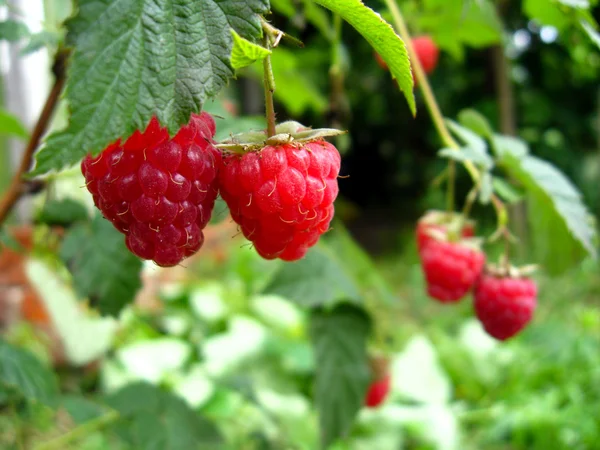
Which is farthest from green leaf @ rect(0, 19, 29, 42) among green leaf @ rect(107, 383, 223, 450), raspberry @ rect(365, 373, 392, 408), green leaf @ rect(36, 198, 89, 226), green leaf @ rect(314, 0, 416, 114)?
raspberry @ rect(365, 373, 392, 408)

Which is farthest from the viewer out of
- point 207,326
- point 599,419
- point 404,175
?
point 404,175

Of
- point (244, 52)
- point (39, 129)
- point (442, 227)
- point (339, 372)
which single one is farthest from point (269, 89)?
point (339, 372)

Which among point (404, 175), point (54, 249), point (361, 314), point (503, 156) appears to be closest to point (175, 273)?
point (54, 249)

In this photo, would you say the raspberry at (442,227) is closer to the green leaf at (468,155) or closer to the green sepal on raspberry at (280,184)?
the green leaf at (468,155)

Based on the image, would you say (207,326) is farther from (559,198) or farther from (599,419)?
(559,198)

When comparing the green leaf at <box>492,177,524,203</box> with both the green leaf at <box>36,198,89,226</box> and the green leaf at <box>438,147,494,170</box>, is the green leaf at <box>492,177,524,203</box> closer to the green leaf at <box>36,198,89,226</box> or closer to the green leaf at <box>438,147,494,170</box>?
the green leaf at <box>438,147,494,170</box>

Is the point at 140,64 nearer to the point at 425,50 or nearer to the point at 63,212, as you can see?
the point at 63,212
